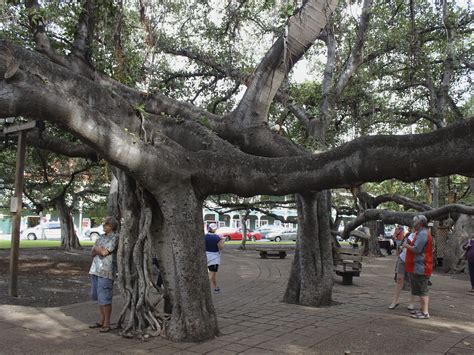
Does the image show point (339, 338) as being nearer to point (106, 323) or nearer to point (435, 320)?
point (435, 320)

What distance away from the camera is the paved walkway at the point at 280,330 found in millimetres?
5543

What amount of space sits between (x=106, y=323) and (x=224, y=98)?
313 inches

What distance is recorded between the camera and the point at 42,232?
3844 cm

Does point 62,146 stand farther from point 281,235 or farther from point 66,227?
point 281,235

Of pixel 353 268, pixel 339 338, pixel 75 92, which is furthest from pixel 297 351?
pixel 353 268

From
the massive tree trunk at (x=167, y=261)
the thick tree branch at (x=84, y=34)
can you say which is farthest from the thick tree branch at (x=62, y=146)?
the massive tree trunk at (x=167, y=261)

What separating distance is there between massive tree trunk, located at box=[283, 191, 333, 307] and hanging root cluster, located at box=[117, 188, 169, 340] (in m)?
3.04

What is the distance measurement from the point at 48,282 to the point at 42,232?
98.9ft

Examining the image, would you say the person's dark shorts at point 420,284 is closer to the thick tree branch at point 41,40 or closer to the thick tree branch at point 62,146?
the thick tree branch at point 62,146

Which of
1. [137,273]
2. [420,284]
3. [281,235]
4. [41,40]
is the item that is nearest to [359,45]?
[420,284]

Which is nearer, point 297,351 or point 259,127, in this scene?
point 297,351

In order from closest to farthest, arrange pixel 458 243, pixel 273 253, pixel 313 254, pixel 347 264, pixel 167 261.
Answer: pixel 167 261 → pixel 313 254 → pixel 347 264 → pixel 458 243 → pixel 273 253

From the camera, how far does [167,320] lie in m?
6.30

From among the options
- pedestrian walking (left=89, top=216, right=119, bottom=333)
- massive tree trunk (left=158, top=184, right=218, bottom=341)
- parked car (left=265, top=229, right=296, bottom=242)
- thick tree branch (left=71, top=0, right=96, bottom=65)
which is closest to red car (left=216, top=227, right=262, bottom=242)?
parked car (left=265, top=229, right=296, bottom=242)
